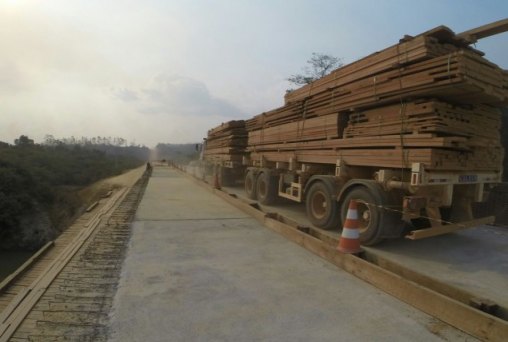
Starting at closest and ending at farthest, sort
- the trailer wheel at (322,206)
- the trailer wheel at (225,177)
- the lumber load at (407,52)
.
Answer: the lumber load at (407,52) → the trailer wheel at (322,206) → the trailer wheel at (225,177)

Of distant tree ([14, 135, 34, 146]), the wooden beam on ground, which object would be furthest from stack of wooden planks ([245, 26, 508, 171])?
distant tree ([14, 135, 34, 146])

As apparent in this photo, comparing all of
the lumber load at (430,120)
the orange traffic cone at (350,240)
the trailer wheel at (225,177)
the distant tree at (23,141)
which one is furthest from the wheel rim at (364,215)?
the distant tree at (23,141)

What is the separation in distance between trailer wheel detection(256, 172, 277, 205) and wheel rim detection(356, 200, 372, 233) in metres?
4.72

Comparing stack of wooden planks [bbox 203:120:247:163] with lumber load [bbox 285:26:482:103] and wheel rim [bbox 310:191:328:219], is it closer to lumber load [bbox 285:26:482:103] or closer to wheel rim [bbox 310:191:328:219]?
wheel rim [bbox 310:191:328:219]

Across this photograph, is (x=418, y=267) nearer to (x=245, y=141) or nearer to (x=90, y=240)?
A: (x=90, y=240)

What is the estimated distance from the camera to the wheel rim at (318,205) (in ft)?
26.8

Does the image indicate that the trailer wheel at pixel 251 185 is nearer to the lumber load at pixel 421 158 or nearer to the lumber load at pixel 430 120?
the lumber load at pixel 421 158

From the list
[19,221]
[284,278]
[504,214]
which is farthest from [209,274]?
[19,221]

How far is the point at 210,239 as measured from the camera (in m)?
7.17

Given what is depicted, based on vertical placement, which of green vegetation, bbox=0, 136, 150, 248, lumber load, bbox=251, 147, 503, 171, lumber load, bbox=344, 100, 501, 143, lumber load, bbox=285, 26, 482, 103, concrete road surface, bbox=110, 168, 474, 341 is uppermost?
lumber load, bbox=285, 26, 482, 103

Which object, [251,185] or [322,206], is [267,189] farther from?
[322,206]

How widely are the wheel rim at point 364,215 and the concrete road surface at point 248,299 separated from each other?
3.93ft

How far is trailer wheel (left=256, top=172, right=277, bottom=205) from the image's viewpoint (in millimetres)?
11438

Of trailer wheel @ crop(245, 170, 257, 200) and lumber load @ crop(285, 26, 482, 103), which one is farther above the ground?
lumber load @ crop(285, 26, 482, 103)
